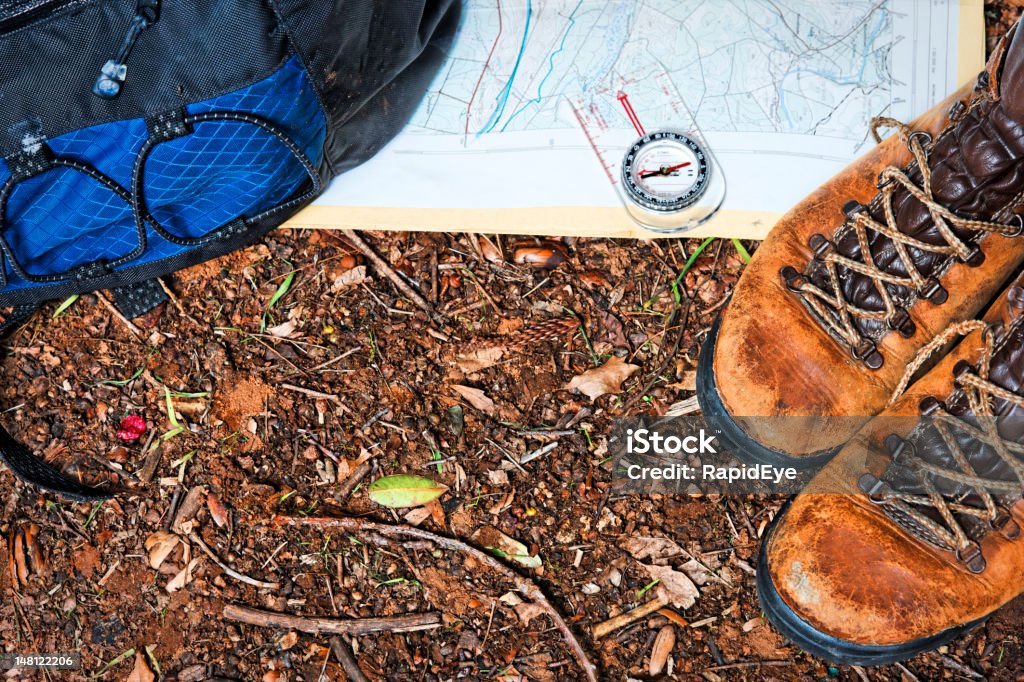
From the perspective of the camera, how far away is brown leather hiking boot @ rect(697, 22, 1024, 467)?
5.74 ft

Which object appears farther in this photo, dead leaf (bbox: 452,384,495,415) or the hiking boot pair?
dead leaf (bbox: 452,384,495,415)

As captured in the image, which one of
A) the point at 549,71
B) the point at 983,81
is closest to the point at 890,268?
the point at 983,81

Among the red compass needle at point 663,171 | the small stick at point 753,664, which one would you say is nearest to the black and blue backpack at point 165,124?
the red compass needle at point 663,171

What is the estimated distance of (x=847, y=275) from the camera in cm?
186

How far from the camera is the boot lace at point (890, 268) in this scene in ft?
5.76

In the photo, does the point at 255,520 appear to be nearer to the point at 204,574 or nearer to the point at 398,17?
the point at 204,574

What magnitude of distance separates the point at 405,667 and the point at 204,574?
51 centimetres

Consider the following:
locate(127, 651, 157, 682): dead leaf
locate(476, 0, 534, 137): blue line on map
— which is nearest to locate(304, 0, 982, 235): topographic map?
locate(476, 0, 534, 137): blue line on map

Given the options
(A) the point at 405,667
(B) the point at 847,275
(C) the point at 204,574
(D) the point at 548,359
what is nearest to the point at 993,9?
(B) the point at 847,275

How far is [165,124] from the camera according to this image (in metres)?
1.70

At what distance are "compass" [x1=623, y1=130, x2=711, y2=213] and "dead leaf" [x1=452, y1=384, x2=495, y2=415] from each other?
63 centimetres

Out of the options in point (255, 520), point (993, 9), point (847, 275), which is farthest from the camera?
point (993, 9)

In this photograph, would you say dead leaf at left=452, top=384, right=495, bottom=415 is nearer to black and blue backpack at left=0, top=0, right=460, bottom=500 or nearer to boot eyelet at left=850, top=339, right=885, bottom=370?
black and blue backpack at left=0, top=0, right=460, bottom=500

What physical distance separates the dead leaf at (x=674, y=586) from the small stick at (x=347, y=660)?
Result: 0.67 m
